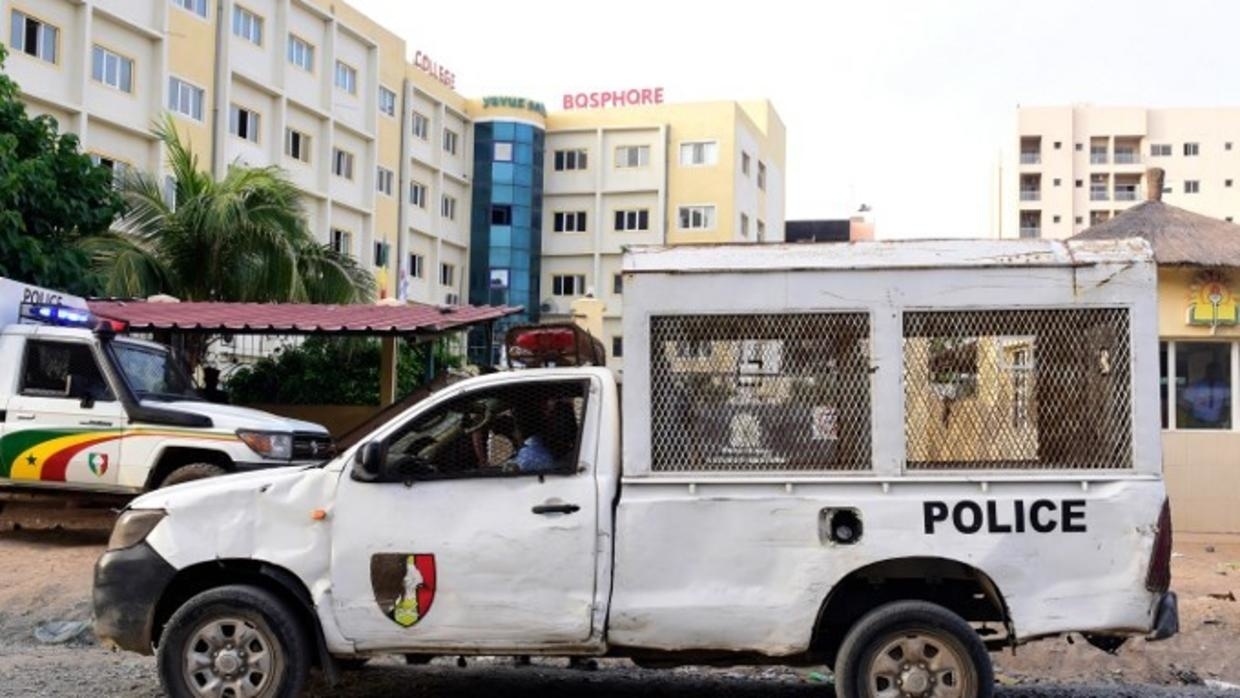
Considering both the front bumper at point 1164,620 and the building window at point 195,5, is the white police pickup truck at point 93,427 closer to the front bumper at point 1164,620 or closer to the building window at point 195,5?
the front bumper at point 1164,620

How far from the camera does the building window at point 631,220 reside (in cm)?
6135

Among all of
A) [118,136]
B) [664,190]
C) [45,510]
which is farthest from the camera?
[664,190]

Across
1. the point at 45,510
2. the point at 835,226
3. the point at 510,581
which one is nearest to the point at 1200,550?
the point at 510,581

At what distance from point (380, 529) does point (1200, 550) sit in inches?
445

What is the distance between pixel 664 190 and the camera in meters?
60.7

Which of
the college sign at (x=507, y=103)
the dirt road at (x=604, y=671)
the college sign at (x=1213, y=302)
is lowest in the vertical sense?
the dirt road at (x=604, y=671)

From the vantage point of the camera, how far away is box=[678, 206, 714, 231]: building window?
60.4m

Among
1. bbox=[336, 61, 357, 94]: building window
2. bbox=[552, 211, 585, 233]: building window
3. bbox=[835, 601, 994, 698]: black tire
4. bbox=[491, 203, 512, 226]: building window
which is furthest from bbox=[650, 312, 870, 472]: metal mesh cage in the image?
bbox=[552, 211, 585, 233]: building window

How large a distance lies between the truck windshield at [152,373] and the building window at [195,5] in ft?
96.0

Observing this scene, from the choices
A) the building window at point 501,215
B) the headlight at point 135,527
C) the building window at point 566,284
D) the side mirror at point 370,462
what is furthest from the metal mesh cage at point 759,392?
the building window at point 566,284

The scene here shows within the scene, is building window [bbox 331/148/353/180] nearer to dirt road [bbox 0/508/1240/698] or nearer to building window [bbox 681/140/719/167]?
building window [bbox 681/140/719/167]

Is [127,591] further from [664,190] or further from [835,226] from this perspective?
[835,226]

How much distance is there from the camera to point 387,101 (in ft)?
172

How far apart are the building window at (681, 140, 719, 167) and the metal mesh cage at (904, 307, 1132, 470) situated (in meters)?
55.1
